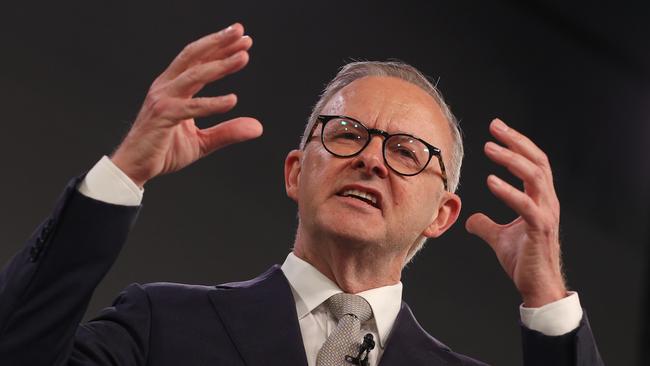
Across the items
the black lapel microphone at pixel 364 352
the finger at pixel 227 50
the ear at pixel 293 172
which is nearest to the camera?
the finger at pixel 227 50

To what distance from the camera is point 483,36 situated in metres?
4.11

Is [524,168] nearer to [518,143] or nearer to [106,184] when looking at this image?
[518,143]

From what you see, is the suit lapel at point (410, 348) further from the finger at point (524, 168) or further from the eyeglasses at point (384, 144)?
the finger at point (524, 168)

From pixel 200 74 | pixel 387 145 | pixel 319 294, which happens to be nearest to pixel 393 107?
pixel 387 145

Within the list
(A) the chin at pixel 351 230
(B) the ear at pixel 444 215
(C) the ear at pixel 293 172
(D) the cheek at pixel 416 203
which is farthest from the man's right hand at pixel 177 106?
(B) the ear at pixel 444 215

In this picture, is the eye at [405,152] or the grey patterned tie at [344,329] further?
the eye at [405,152]

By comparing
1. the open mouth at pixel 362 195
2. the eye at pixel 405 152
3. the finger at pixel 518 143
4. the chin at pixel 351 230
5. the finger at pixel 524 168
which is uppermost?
the finger at pixel 518 143

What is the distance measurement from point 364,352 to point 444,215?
540 millimetres

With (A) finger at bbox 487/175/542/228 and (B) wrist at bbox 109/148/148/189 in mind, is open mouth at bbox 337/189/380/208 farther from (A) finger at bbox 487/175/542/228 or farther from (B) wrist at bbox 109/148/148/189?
(B) wrist at bbox 109/148/148/189

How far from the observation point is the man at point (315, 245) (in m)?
1.69

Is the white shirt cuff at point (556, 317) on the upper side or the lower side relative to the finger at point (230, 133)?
lower

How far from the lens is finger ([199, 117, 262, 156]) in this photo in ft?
5.84

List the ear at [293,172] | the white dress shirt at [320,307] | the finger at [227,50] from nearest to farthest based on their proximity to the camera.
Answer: the finger at [227,50], the white dress shirt at [320,307], the ear at [293,172]

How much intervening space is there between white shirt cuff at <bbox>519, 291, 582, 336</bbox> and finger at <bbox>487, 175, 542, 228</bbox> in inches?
6.7
